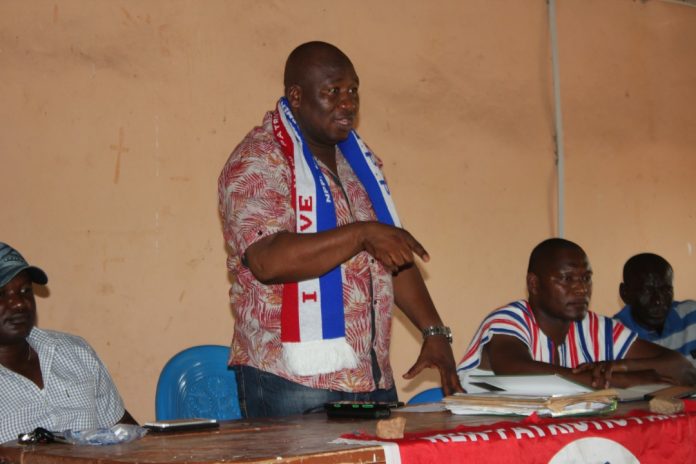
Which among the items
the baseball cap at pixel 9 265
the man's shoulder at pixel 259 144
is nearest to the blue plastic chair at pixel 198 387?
the baseball cap at pixel 9 265

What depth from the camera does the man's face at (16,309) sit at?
9.84 feet

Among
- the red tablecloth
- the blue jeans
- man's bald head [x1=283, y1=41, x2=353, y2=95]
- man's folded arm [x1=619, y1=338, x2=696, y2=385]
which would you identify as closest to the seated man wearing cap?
the blue jeans

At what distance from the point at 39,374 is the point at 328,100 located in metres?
1.35

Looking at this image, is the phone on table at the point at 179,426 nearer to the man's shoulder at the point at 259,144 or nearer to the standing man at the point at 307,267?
the standing man at the point at 307,267

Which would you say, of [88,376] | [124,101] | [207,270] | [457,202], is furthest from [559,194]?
[88,376]

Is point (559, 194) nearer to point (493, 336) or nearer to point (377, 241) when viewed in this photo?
point (493, 336)

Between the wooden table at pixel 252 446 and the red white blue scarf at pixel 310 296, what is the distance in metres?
0.24

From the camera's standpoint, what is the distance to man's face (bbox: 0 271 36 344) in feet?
9.84

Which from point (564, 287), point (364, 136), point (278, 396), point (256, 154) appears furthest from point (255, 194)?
point (364, 136)

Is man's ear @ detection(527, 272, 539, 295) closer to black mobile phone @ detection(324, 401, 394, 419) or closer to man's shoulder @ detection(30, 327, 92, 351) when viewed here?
black mobile phone @ detection(324, 401, 394, 419)

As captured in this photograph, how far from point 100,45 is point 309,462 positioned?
3.12 metres

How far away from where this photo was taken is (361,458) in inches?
57.8

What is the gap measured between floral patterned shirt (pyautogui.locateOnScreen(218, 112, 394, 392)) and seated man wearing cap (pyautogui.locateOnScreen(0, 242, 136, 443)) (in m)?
0.75

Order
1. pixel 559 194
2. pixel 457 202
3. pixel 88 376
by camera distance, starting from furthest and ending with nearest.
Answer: pixel 559 194, pixel 457 202, pixel 88 376
